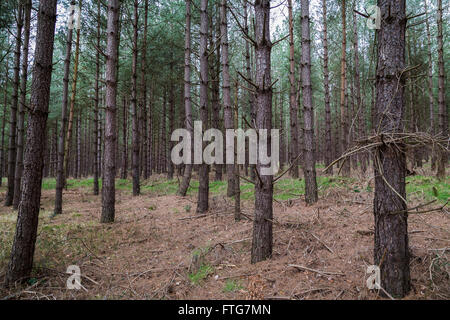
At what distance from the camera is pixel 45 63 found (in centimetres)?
349

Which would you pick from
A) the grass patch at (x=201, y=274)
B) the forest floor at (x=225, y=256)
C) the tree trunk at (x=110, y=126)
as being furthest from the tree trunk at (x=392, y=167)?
the tree trunk at (x=110, y=126)

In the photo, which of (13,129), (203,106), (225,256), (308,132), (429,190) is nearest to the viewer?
(225,256)

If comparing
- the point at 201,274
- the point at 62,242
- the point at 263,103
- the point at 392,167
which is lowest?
the point at 201,274

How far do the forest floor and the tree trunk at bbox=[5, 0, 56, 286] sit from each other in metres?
0.31

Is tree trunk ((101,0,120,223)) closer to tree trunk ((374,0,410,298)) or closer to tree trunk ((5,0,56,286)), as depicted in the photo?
tree trunk ((5,0,56,286))

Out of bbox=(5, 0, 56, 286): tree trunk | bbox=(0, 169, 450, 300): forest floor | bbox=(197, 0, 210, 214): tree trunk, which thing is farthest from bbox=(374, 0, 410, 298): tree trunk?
bbox=(197, 0, 210, 214): tree trunk

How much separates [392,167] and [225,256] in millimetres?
2795

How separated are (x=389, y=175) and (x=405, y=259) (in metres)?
0.94

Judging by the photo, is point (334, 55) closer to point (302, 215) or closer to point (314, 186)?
point (314, 186)

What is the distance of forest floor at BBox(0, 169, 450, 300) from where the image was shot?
2.94 meters

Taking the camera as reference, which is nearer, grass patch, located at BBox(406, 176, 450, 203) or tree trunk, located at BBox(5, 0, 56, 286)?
tree trunk, located at BBox(5, 0, 56, 286)

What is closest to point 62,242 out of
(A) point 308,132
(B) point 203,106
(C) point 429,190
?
(B) point 203,106

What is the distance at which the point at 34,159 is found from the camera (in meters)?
3.39

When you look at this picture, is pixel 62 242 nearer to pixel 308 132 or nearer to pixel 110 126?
pixel 110 126
